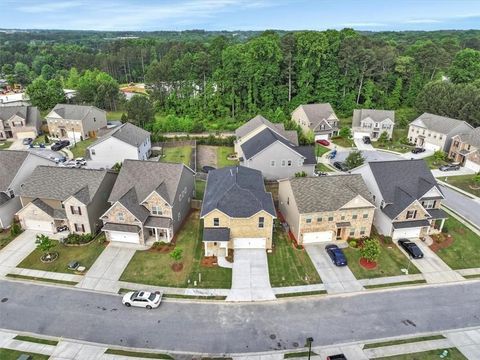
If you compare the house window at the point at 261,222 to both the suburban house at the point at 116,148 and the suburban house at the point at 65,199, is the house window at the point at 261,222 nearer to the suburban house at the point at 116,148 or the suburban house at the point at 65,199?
the suburban house at the point at 65,199

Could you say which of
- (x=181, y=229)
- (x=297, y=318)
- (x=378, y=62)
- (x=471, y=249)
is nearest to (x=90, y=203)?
(x=181, y=229)

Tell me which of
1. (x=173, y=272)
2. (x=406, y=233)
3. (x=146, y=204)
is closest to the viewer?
(x=173, y=272)

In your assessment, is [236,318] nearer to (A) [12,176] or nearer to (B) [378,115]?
(A) [12,176]

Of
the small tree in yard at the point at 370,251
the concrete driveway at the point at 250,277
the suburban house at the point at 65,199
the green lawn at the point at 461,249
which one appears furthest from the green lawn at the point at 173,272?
the green lawn at the point at 461,249

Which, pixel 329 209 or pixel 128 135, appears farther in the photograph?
pixel 128 135

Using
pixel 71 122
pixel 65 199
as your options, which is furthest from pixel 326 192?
pixel 71 122

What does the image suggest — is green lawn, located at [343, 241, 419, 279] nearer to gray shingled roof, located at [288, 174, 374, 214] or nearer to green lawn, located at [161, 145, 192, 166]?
gray shingled roof, located at [288, 174, 374, 214]

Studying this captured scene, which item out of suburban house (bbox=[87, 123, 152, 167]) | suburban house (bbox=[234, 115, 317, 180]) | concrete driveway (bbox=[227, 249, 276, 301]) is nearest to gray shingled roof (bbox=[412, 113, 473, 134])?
suburban house (bbox=[234, 115, 317, 180])
